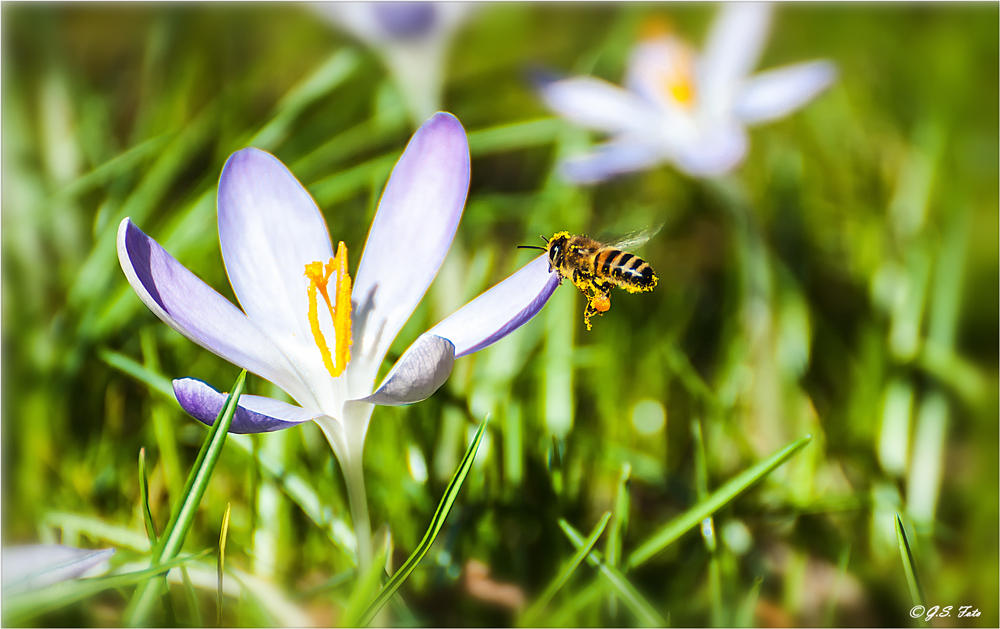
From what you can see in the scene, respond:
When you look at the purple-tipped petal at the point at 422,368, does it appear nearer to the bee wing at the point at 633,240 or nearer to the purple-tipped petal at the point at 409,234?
the purple-tipped petal at the point at 409,234

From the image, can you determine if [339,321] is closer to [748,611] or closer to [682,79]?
[748,611]

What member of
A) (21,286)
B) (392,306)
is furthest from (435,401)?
(21,286)

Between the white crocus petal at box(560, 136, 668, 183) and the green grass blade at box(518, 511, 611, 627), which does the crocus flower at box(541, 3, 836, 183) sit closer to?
the white crocus petal at box(560, 136, 668, 183)

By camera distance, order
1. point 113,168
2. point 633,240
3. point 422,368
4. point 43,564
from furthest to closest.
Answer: point 113,168, point 633,240, point 43,564, point 422,368

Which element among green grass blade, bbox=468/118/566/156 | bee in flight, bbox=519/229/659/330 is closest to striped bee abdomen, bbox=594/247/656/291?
bee in flight, bbox=519/229/659/330

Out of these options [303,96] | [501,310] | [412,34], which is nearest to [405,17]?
[412,34]

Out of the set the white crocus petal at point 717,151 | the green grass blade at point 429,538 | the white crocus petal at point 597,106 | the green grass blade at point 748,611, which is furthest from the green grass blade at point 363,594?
the white crocus petal at point 597,106
